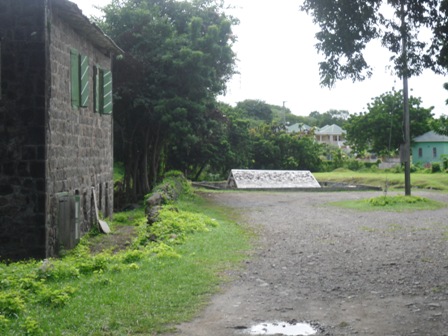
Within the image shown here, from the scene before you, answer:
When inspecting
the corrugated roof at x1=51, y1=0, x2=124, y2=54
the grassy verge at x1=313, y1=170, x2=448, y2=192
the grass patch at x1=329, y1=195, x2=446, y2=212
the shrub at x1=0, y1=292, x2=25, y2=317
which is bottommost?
the shrub at x1=0, y1=292, x2=25, y2=317

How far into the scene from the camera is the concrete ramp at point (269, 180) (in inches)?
1373

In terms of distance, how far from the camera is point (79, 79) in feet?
49.5

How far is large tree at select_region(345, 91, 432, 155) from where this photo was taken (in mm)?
55188

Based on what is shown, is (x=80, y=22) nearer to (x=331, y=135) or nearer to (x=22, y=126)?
(x=22, y=126)

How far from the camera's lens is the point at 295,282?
29.2 feet

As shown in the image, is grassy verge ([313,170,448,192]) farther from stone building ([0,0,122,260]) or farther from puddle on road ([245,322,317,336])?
puddle on road ([245,322,317,336])

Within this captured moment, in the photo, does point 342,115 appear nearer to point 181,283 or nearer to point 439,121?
point 439,121

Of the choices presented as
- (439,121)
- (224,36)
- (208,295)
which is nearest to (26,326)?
(208,295)

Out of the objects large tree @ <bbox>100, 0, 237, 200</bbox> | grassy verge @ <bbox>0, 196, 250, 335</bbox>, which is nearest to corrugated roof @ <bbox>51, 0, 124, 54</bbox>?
grassy verge @ <bbox>0, 196, 250, 335</bbox>

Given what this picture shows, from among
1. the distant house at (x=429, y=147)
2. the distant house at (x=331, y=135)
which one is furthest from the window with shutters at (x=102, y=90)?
the distant house at (x=331, y=135)

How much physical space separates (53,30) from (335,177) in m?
32.3

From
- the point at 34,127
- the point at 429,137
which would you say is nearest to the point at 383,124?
the point at 429,137

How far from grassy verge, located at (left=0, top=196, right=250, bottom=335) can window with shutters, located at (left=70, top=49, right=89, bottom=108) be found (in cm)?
460

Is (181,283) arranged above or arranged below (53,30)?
below
